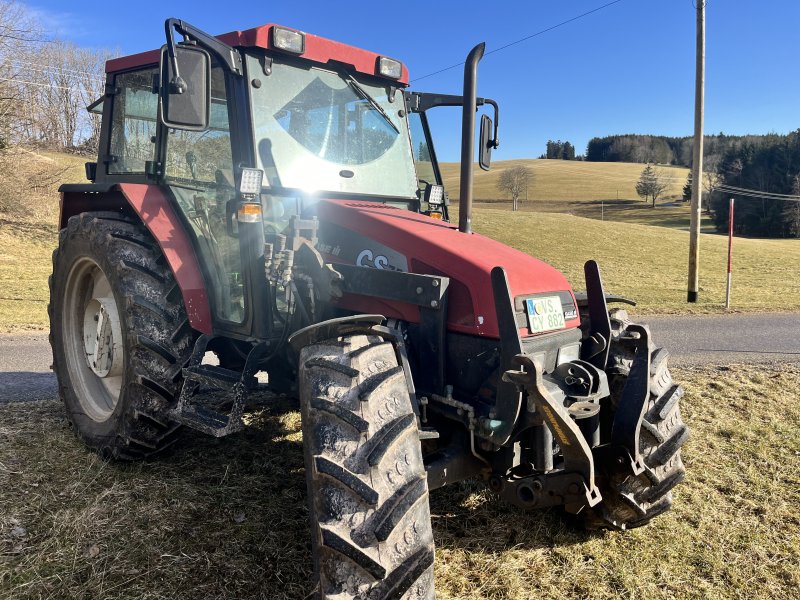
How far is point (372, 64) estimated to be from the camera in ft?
12.4

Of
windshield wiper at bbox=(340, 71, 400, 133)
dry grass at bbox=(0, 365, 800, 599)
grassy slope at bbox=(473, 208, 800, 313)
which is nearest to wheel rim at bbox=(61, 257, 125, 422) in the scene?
dry grass at bbox=(0, 365, 800, 599)

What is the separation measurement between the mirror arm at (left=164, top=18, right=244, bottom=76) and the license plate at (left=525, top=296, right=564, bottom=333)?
1895 mm

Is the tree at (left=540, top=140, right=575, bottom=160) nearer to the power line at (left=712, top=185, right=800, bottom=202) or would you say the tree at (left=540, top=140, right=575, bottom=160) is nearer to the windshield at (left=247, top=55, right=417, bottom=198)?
the power line at (left=712, top=185, right=800, bottom=202)

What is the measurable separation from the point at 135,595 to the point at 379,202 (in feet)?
7.98

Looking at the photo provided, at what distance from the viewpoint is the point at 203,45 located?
10.3 ft

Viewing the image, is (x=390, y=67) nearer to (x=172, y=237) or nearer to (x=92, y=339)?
(x=172, y=237)

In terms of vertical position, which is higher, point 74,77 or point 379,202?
point 74,77

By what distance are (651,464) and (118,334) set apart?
10.3 ft

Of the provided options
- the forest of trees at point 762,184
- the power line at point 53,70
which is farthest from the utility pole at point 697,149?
the forest of trees at point 762,184

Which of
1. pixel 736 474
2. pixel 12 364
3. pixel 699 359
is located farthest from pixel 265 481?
pixel 699 359

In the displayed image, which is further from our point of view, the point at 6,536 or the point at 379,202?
the point at 379,202

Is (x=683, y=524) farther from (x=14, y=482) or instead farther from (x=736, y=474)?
(x=14, y=482)

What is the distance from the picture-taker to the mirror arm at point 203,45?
2.77 metres

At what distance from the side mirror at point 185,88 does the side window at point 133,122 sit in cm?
136
